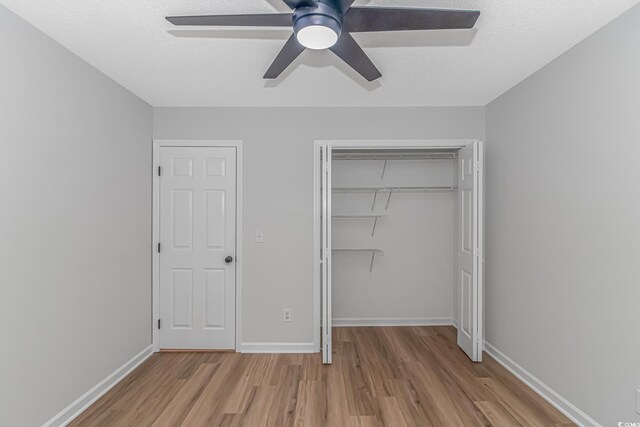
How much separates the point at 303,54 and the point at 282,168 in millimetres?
1280

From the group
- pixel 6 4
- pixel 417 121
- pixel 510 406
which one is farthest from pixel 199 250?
pixel 510 406

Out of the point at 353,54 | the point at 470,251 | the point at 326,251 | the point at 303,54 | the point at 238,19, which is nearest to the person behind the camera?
the point at 238,19

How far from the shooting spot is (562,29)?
6.80ft

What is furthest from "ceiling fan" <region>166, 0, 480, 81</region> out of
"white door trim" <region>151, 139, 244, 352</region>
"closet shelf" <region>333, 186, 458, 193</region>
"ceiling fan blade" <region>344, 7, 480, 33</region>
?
"closet shelf" <region>333, 186, 458, 193</region>

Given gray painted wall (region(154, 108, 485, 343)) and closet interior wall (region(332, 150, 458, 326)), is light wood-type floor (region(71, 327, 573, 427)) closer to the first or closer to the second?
gray painted wall (region(154, 108, 485, 343))

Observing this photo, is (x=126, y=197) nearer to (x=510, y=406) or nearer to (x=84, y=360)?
(x=84, y=360)

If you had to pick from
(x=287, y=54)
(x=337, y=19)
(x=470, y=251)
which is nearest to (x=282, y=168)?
(x=287, y=54)

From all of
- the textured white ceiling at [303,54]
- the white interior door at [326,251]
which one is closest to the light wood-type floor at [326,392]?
the white interior door at [326,251]

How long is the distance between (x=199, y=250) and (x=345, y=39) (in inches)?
103

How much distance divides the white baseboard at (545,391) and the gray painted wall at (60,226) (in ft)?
11.0

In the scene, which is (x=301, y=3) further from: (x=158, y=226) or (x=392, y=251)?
(x=392, y=251)

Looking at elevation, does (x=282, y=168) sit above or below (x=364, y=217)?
above

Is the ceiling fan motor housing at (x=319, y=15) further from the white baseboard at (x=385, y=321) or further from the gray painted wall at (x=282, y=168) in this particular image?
the white baseboard at (x=385, y=321)

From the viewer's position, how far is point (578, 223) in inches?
89.7
